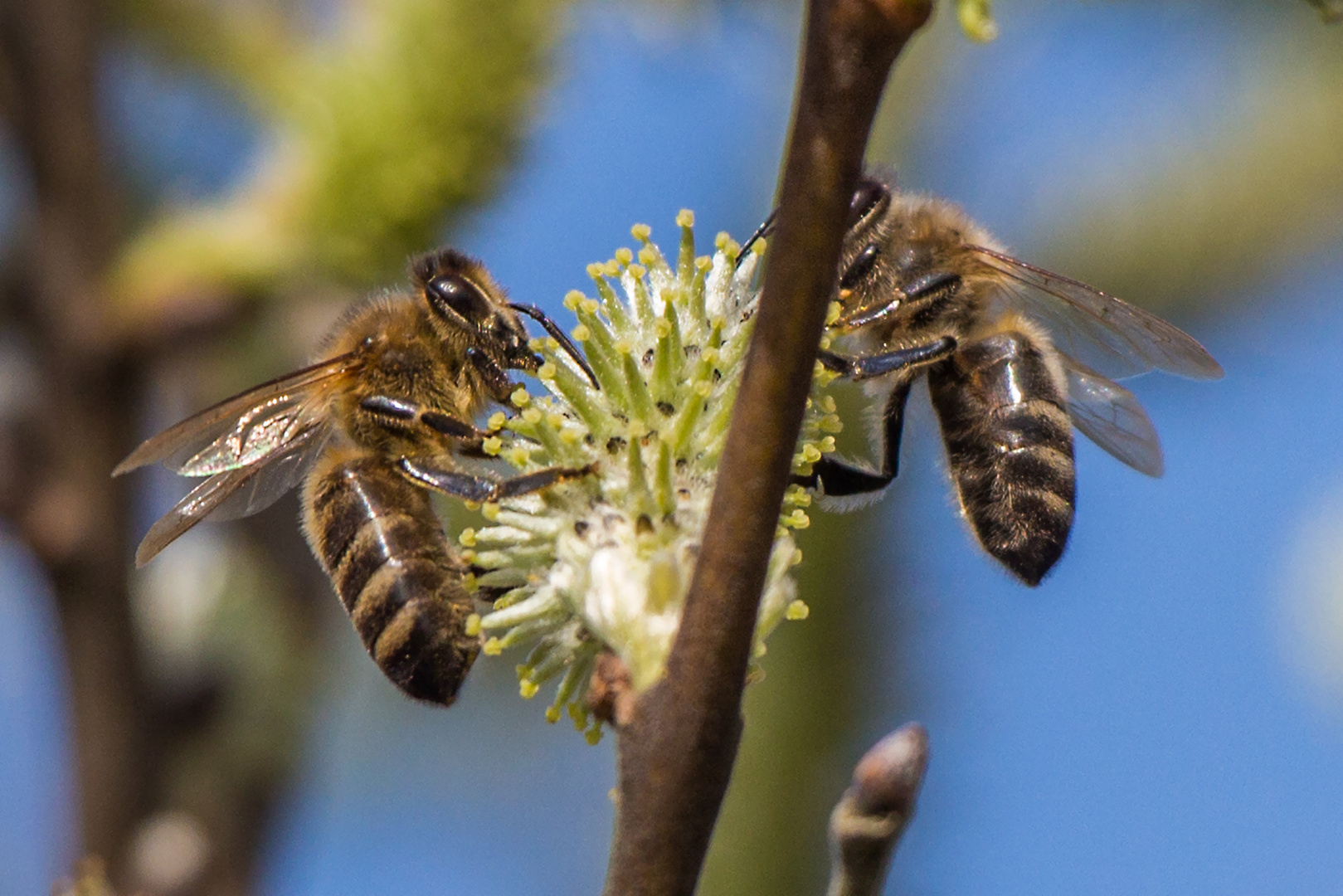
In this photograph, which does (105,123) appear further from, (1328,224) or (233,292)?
(1328,224)

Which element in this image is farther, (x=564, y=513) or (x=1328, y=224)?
(x=1328, y=224)

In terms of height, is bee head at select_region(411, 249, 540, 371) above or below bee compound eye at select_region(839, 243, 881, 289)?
above

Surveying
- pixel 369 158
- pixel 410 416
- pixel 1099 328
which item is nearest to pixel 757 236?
pixel 410 416

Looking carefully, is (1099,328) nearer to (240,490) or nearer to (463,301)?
(463,301)

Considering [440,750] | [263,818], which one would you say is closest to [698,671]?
[263,818]

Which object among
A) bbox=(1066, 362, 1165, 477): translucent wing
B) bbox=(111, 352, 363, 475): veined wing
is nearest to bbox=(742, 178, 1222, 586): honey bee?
bbox=(1066, 362, 1165, 477): translucent wing

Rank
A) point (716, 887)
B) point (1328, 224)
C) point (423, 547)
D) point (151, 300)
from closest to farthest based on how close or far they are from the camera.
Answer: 1. point (423, 547)
2. point (716, 887)
3. point (151, 300)
4. point (1328, 224)

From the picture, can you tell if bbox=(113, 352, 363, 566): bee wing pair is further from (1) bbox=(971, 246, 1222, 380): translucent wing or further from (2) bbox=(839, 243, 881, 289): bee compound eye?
(1) bbox=(971, 246, 1222, 380): translucent wing
